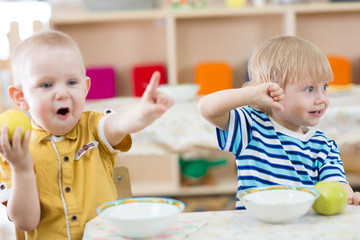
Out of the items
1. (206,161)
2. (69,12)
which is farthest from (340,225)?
(69,12)

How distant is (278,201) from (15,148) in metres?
0.50

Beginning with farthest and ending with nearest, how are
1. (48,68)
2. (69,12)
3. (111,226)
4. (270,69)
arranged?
(69,12) → (270,69) → (48,68) → (111,226)

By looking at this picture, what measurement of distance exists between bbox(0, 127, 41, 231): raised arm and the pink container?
85.2 inches

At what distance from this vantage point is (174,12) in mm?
3160

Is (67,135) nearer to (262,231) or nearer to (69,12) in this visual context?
(262,231)

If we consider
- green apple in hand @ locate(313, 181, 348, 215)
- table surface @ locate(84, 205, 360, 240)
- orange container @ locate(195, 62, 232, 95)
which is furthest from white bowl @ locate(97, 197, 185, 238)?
orange container @ locate(195, 62, 232, 95)

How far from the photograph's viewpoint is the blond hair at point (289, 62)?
116 cm

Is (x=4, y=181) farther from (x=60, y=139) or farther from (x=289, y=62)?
(x=289, y=62)

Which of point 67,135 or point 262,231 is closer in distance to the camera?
point 262,231

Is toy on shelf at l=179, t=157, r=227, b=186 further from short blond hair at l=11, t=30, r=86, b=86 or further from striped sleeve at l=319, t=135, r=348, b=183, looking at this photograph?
short blond hair at l=11, t=30, r=86, b=86

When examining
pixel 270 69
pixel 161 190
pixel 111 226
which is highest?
pixel 270 69

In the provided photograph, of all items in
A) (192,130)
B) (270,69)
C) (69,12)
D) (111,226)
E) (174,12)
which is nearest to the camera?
(111,226)

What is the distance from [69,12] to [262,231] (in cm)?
291

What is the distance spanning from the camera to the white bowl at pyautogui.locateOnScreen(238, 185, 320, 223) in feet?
2.80
